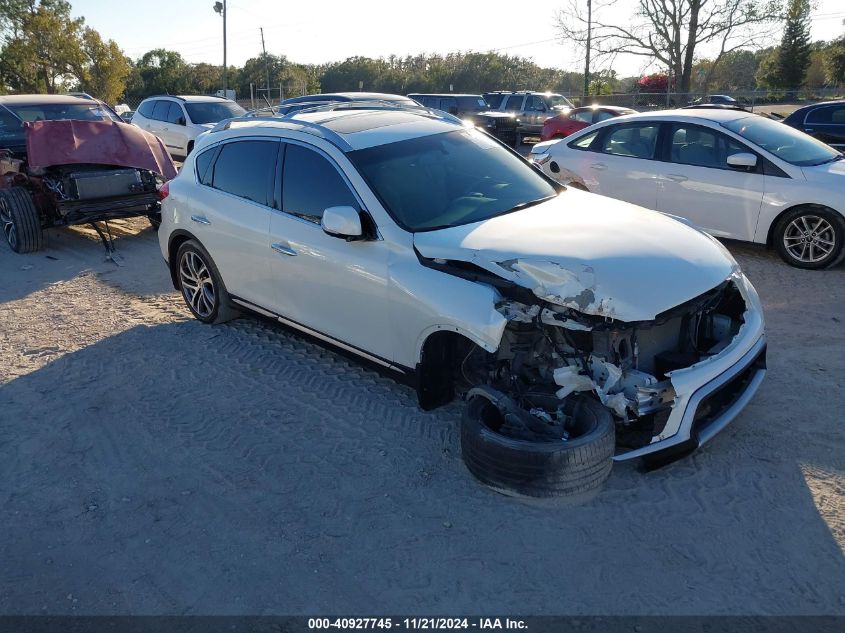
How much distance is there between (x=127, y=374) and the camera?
17.0 feet

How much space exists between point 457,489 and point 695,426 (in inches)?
50.1

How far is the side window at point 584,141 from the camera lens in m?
8.77

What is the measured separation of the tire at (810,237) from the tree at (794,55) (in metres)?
52.7

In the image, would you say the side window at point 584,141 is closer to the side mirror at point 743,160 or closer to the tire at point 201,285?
the side mirror at point 743,160

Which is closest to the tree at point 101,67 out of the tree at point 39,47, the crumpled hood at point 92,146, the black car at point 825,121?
the tree at point 39,47

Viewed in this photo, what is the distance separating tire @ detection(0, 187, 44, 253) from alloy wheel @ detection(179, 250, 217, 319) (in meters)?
3.59

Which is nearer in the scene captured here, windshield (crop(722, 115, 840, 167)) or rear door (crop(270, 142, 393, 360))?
rear door (crop(270, 142, 393, 360))

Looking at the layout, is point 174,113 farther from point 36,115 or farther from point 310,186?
point 310,186

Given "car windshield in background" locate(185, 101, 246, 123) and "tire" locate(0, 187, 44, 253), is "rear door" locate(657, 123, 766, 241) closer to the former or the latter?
"tire" locate(0, 187, 44, 253)

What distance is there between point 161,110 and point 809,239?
45.0 ft

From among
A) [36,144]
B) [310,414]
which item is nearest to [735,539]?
[310,414]

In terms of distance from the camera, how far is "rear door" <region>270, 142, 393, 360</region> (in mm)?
4199

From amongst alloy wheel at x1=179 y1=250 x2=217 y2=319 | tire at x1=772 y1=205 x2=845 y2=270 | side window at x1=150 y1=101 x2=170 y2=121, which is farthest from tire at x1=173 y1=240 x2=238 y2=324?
side window at x1=150 y1=101 x2=170 y2=121

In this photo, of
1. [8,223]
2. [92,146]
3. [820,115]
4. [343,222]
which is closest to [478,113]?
[820,115]
